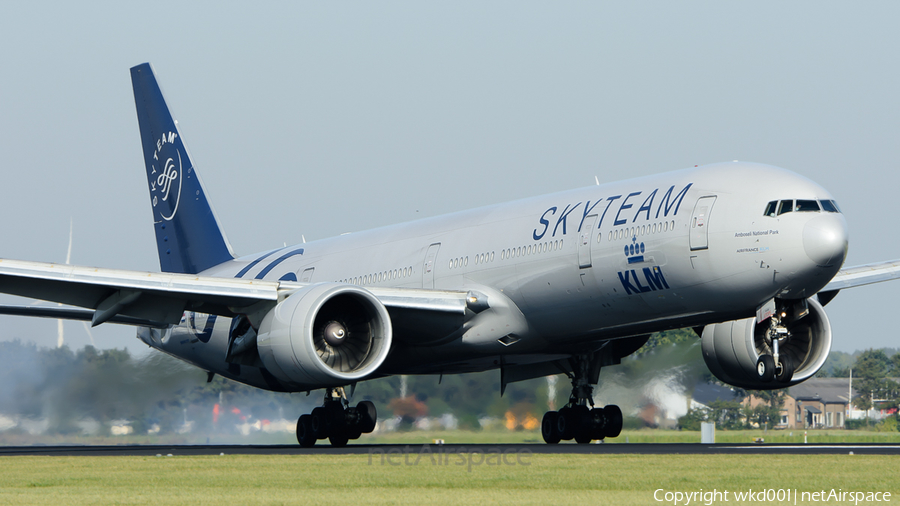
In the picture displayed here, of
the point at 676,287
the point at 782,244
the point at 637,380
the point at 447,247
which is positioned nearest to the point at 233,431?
the point at 447,247

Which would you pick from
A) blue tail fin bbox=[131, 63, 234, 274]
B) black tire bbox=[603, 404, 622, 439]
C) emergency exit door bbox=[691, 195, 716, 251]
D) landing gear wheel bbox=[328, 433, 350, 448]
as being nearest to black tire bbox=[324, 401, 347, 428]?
landing gear wheel bbox=[328, 433, 350, 448]

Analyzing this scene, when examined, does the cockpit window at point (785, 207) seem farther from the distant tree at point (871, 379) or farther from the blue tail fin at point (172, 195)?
the distant tree at point (871, 379)

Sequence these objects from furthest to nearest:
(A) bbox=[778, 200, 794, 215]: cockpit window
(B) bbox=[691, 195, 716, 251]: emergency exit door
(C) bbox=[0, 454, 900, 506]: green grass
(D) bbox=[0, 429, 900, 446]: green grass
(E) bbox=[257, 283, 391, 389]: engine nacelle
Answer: (D) bbox=[0, 429, 900, 446]: green grass → (E) bbox=[257, 283, 391, 389]: engine nacelle → (B) bbox=[691, 195, 716, 251]: emergency exit door → (A) bbox=[778, 200, 794, 215]: cockpit window → (C) bbox=[0, 454, 900, 506]: green grass

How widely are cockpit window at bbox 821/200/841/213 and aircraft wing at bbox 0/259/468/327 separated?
273 inches

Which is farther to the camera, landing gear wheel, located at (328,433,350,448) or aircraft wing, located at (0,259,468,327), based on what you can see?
landing gear wheel, located at (328,433,350,448)

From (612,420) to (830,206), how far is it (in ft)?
24.7

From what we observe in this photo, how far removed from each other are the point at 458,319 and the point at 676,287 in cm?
479

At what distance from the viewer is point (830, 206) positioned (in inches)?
704

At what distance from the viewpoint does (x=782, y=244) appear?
1736cm

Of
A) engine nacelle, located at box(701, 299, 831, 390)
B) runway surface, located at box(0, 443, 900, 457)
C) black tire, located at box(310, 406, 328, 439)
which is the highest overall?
engine nacelle, located at box(701, 299, 831, 390)

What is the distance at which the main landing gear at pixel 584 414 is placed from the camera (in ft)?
76.5

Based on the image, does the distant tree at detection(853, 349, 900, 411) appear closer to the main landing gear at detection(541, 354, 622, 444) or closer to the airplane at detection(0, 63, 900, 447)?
the main landing gear at detection(541, 354, 622, 444)

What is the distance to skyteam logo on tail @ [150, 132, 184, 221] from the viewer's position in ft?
100.0

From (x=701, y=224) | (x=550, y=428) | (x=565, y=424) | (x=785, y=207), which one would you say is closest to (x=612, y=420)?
(x=565, y=424)
